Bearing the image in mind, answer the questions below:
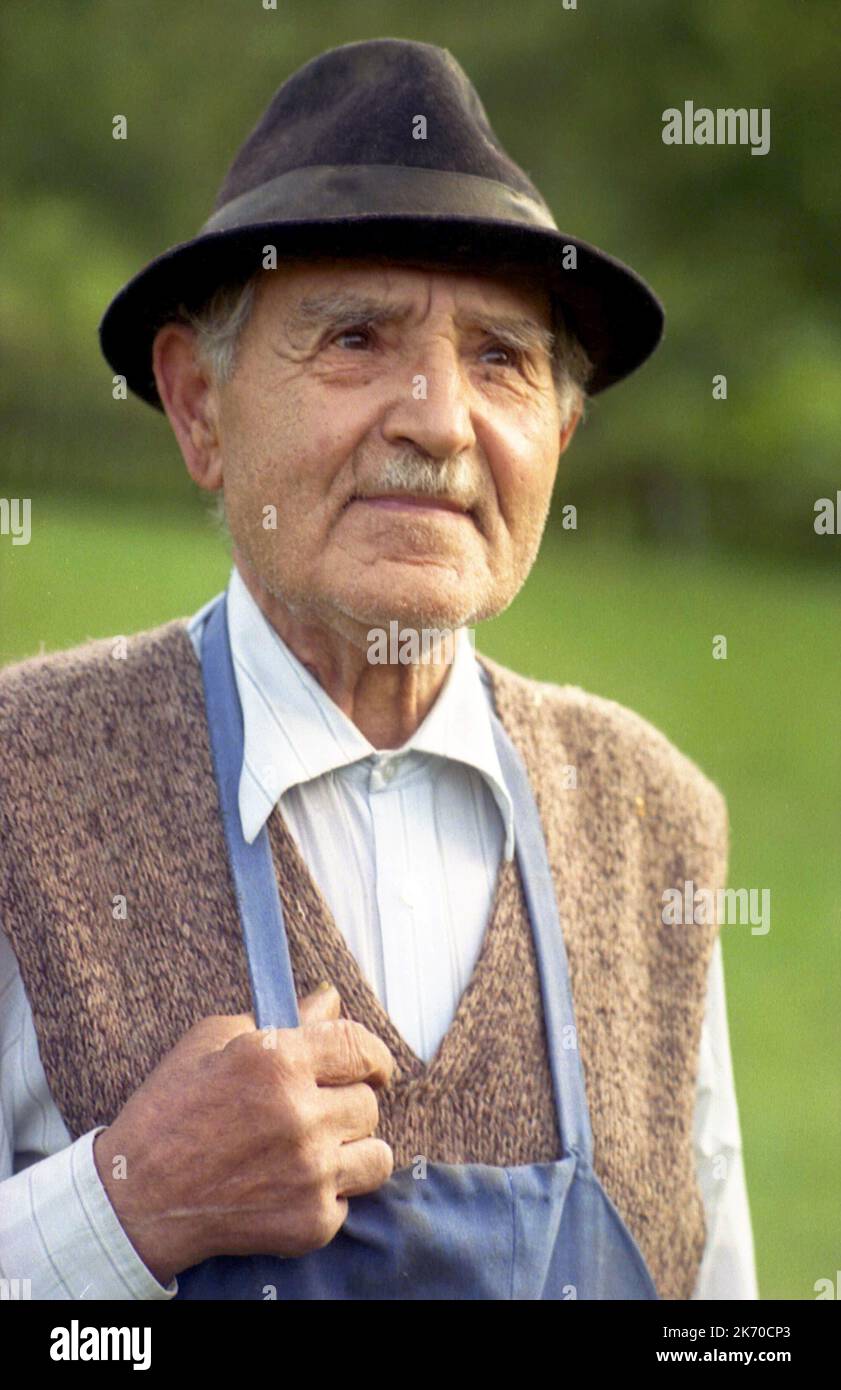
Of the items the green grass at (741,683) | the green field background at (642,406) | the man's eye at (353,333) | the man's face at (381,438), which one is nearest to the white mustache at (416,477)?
the man's face at (381,438)

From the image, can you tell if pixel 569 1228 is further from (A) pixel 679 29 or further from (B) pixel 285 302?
(A) pixel 679 29

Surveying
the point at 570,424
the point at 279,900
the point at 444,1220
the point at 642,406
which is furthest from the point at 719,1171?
the point at 642,406

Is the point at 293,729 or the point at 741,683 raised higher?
the point at 741,683

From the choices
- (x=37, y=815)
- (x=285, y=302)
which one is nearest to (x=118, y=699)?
(x=37, y=815)

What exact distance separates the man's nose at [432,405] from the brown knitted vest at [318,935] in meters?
0.40

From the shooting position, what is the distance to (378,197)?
1510 millimetres

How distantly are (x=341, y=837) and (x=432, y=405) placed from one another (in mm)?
496

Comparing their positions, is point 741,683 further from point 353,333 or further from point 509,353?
point 353,333

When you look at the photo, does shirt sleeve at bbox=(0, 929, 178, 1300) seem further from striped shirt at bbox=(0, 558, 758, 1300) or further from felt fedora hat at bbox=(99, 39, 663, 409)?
felt fedora hat at bbox=(99, 39, 663, 409)

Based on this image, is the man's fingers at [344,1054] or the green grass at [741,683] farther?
the green grass at [741,683]

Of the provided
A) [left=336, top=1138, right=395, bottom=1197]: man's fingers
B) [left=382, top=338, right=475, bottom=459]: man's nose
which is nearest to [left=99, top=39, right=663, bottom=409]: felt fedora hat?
[left=382, top=338, right=475, bottom=459]: man's nose

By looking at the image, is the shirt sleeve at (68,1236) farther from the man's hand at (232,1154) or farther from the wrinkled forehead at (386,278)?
the wrinkled forehead at (386,278)

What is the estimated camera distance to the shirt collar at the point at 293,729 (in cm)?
161
